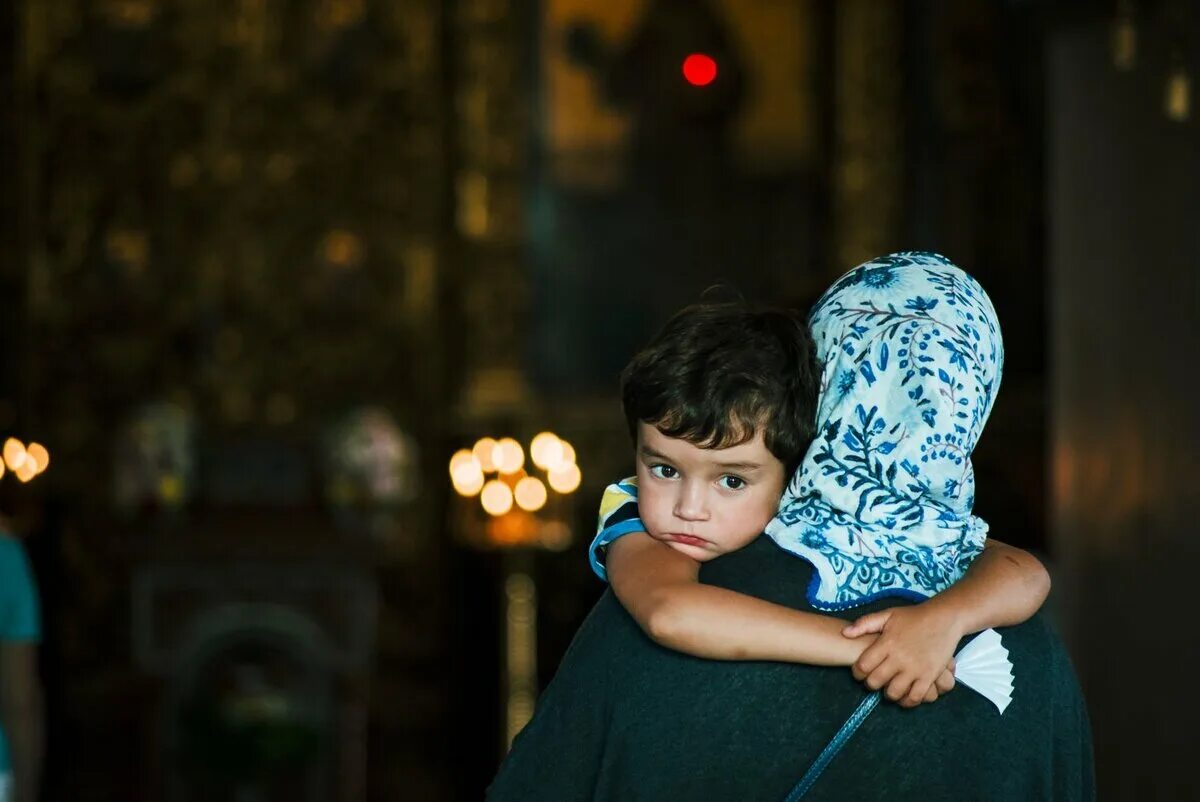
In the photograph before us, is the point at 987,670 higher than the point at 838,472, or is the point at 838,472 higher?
the point at 838,472

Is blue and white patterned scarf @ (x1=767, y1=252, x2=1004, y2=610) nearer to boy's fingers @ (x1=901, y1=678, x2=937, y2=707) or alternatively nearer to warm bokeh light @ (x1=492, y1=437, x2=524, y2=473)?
boy's fingers @ (x1=901, y1=678, x2=937, y2=707)

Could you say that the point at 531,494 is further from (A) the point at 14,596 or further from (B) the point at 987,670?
(B) the point at 987,670

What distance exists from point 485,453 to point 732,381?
309 inches

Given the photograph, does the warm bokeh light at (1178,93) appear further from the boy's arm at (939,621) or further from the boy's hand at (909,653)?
the boy's hand at (909,653)

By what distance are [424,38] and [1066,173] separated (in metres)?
5.25

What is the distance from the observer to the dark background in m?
10.2

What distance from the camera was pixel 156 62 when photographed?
33.9 feet

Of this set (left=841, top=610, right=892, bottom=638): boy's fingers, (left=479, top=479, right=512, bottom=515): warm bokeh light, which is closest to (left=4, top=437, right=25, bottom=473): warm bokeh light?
(left=841, top=610, right=892, bottom=638): boy's fingers

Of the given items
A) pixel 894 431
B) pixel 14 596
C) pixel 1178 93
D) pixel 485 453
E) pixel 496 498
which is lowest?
pixel 496 498

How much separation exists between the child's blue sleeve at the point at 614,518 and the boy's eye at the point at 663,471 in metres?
0.08

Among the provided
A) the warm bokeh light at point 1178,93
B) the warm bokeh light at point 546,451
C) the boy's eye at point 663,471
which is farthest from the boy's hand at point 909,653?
the warm bokeh light at point 546,451

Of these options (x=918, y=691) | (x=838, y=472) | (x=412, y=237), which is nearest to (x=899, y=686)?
(x=918, y=691)

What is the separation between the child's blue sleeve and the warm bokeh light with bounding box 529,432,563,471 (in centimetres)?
735

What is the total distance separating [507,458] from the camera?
9.73m
